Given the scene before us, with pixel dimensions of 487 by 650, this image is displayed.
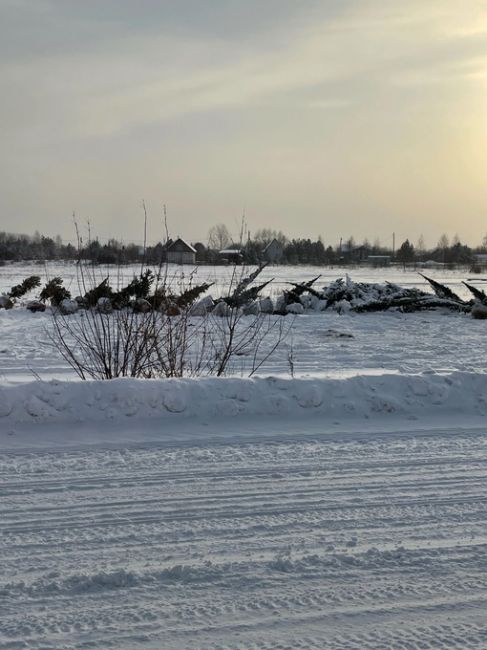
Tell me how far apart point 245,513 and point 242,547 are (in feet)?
1.40

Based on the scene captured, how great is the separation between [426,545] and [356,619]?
0.83 metres

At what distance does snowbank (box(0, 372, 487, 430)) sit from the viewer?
19.1 feet

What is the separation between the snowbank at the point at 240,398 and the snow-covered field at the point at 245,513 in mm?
18

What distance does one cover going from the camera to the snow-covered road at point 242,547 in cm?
280

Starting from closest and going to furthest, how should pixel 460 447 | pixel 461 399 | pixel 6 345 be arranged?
pixel 460 447 → pixel 461 399 → pixel 6 345

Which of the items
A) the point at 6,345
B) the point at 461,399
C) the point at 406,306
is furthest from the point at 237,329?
the point at 461,399

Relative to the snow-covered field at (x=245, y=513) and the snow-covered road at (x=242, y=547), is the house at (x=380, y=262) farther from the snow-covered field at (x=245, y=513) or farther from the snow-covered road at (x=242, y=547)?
the snow-covered road at (x=242, y=547)

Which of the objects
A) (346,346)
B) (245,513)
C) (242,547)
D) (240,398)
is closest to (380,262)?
(346,346)

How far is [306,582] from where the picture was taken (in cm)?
315

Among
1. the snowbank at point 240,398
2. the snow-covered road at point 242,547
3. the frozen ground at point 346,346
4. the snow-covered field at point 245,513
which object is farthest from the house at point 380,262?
the snow-covered road at point 242,547

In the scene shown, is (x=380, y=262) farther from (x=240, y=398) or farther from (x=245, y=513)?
(x=245, y=513)

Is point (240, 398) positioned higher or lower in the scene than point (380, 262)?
lower

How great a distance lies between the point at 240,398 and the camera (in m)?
6.16

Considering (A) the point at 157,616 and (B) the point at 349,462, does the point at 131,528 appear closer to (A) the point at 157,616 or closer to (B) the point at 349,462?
(A) the point at 157,616
